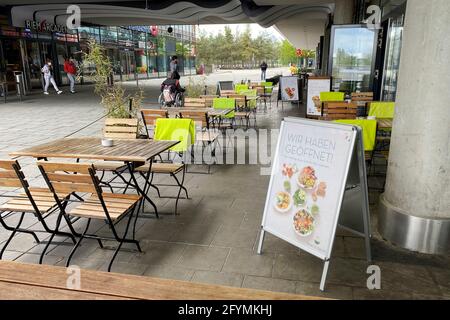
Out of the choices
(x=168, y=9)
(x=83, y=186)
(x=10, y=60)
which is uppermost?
(x=168, y=9)

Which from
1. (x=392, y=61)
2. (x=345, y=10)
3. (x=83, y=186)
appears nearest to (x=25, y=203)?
(x=83, y=186)

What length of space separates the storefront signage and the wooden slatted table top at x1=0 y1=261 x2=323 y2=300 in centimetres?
1818

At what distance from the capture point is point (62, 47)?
19828mm

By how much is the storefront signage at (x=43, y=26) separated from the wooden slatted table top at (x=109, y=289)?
716 inches

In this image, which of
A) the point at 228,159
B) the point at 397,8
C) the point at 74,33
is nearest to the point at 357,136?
the point at 228,159

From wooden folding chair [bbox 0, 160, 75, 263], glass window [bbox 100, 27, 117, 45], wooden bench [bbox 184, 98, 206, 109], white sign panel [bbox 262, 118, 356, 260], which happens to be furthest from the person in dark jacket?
glass window [bbox 100, 27, 117, 45]

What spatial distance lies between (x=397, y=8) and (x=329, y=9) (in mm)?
8272

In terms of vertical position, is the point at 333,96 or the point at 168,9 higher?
the point at 168,9

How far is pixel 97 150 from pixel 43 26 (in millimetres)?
16831

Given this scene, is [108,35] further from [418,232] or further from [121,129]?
[418,232]

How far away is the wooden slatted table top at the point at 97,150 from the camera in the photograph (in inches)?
128

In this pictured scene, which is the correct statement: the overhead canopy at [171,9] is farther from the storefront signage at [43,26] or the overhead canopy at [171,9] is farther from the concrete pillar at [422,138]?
the concrete pillar at [422,138]

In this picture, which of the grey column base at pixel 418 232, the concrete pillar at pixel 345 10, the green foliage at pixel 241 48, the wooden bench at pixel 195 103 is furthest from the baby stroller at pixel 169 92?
the green foliage at pixel 241 48
